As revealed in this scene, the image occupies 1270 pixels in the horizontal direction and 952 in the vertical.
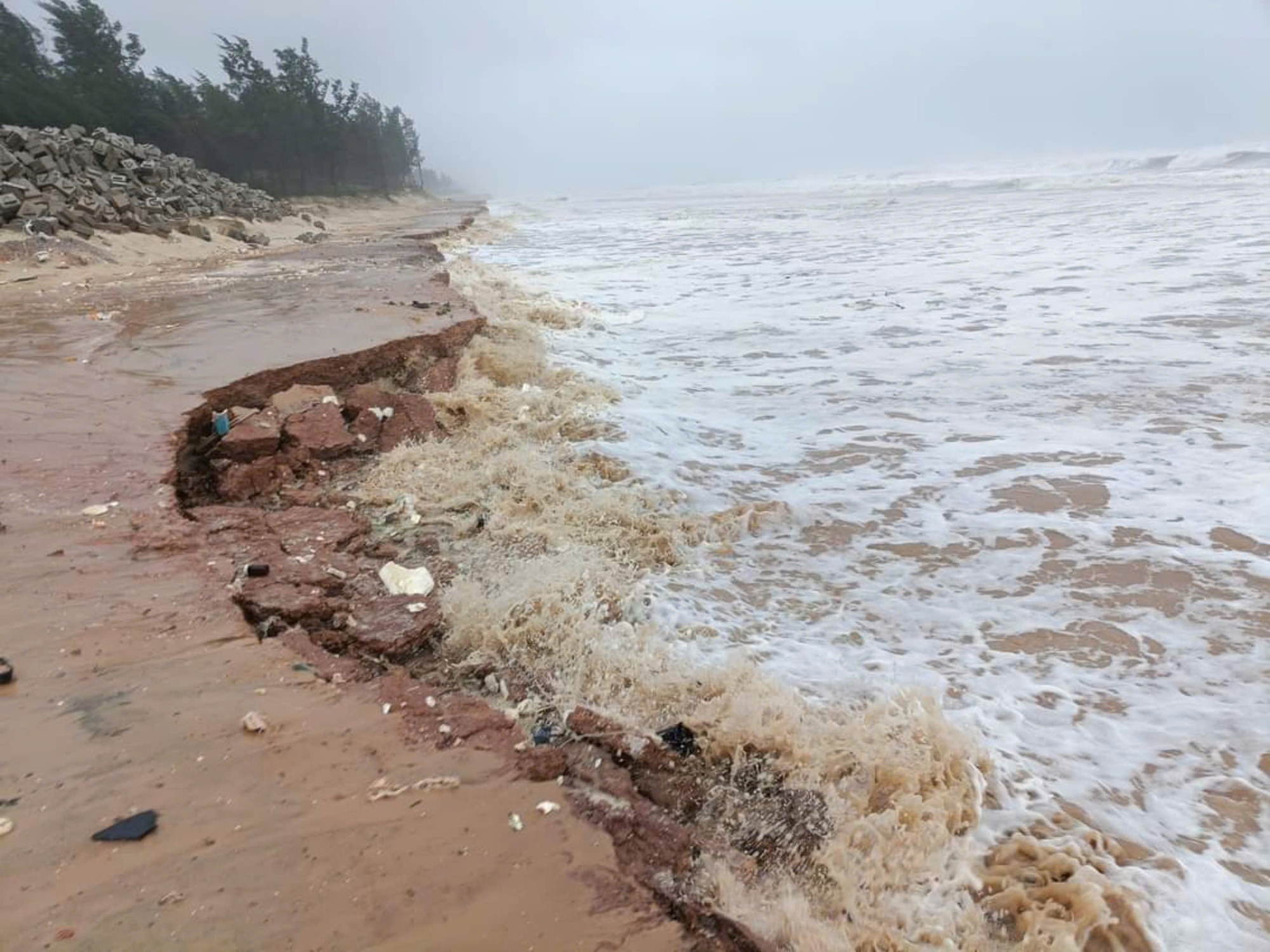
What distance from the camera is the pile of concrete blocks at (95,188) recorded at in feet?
46.0

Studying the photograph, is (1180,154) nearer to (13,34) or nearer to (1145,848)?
(1145,848)

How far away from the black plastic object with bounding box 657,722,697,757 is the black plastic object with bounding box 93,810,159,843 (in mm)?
1467

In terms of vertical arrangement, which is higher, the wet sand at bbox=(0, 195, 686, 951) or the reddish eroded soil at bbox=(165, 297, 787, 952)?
the wet sand at bbox=(0, 195, 686, 951)

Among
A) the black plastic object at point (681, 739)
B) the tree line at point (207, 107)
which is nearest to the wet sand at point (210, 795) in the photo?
the black plastic object at point (681, 739)

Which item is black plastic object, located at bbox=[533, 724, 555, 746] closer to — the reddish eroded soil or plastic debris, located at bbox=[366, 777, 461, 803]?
the reddish eroded soil

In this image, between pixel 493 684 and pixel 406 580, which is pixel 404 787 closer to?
pixel 493 684

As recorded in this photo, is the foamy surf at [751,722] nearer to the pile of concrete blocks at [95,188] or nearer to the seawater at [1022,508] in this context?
the seawater at [1022,508]

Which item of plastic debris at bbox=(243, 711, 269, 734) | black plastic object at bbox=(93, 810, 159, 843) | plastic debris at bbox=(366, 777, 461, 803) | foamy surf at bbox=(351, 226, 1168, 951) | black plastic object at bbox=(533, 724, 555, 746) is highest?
black plastic object at bbox=(93, 810, 159, 843)

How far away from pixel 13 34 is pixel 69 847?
143 ft

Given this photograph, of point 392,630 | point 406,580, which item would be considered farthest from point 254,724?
point 406,580

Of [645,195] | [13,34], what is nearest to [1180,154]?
[645,195]

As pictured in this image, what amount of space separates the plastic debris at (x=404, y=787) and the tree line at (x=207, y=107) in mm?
34022

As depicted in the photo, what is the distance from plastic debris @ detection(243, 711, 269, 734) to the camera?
218cm

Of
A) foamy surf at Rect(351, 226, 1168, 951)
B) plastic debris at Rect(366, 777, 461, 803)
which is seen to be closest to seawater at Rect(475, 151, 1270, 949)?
foamy surf at Rect(351, 226, 1168, 951)
